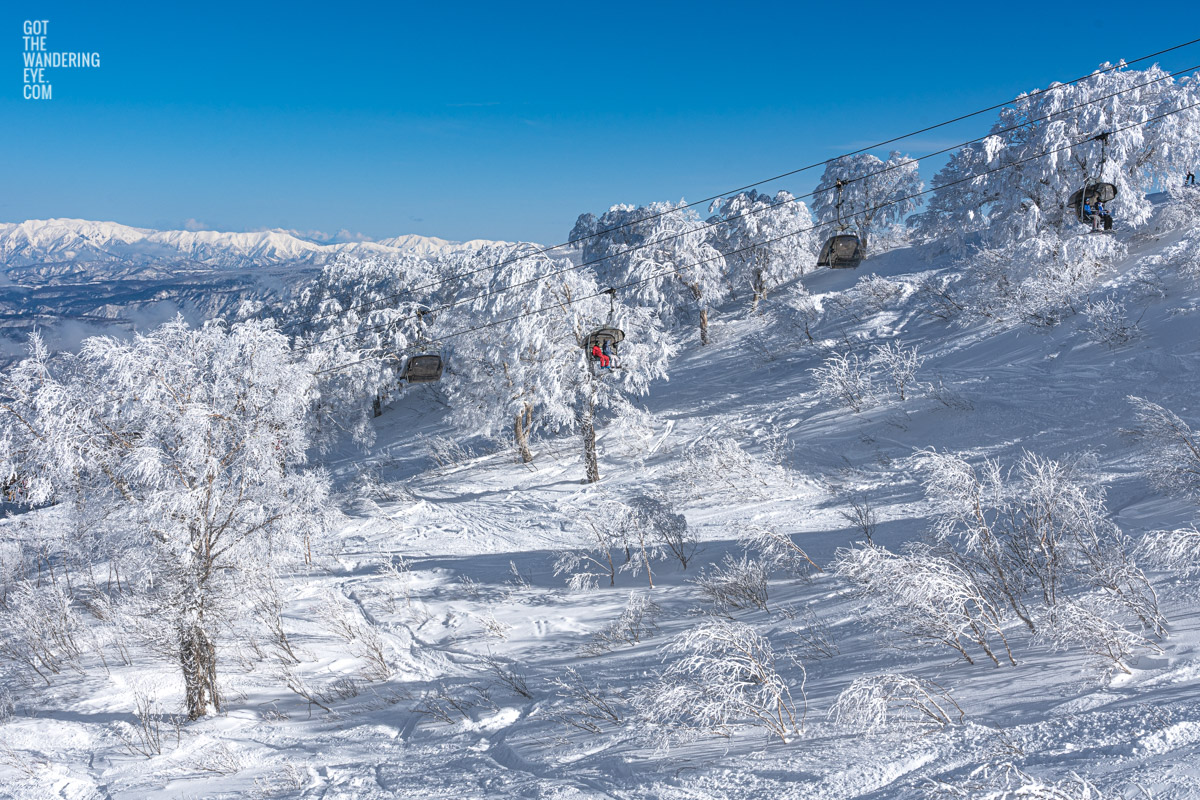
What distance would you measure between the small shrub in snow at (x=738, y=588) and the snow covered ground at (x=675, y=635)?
221 millimetres

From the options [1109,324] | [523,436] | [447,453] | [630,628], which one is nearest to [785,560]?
[630,628]

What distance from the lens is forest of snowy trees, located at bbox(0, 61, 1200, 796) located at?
6.47m

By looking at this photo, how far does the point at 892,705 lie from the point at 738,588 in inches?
193

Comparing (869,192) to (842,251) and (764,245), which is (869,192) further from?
(842,251)

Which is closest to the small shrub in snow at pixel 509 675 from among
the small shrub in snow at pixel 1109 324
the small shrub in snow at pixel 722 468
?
the small shrub in snow at pixel 722 468

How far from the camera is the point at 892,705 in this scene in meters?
5.70

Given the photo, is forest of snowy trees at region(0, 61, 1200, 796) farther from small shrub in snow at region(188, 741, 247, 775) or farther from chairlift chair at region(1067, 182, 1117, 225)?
chairlift chair at region(1067, 182, 1117, 225)

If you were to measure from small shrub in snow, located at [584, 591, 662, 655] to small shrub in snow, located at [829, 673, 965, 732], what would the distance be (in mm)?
4719

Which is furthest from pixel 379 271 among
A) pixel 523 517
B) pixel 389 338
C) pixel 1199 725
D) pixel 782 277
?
pixel 1199 725

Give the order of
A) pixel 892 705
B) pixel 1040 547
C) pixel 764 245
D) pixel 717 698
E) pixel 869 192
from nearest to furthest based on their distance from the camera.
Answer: pixel 892 705 → pixel 717 698 → pixel 1040 547 → pixel 764 245 → pixel 869 192

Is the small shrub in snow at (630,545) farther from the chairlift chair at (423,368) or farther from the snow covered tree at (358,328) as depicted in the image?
the snow covered tree at (358,328)

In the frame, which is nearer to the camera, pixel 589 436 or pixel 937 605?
pixel 937 605

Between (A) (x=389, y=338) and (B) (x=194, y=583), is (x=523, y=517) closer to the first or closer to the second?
(B) (x=194, y=583)

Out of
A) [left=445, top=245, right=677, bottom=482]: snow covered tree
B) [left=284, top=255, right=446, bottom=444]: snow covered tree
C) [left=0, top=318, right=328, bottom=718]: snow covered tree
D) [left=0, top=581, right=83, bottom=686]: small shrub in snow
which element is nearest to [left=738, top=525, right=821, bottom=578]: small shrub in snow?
[left=0, top=318, right=328, bottom=718]: snow covered tree
